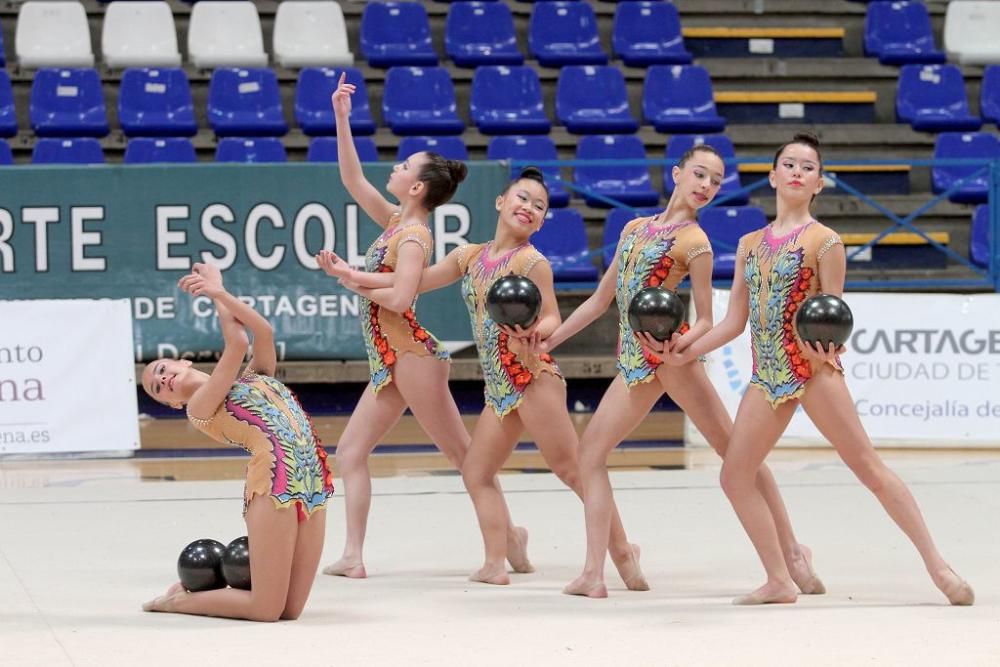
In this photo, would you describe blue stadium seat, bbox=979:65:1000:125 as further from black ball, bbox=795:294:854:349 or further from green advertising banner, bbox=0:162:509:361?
black ball, bbox=795:294:854:349

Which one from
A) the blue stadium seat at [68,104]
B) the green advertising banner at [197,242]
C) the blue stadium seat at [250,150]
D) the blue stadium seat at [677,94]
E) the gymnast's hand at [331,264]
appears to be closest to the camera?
the gymnast's hand at [331,264]

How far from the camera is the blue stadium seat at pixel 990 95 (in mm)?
13500

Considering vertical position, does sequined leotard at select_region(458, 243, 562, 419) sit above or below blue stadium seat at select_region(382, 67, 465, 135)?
below

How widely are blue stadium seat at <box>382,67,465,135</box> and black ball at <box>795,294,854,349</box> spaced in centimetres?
792

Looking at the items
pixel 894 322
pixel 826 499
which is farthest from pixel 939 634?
pixel 894 322

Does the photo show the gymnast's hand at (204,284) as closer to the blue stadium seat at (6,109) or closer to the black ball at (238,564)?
the black ball at (238,564)

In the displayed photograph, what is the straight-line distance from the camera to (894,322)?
953cm

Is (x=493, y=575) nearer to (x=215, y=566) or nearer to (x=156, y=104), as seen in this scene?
(x=215, y=566)

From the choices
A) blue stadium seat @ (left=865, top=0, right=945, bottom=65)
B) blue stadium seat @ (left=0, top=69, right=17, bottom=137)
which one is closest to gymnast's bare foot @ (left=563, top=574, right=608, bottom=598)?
blue stadium seat @ (left=0, top=69, right=17, bottom=137)

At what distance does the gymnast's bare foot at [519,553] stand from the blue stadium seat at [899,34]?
9.43 metres

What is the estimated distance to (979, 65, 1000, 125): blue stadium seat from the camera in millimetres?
13500

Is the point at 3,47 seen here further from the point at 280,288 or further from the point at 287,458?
the point at 287,458

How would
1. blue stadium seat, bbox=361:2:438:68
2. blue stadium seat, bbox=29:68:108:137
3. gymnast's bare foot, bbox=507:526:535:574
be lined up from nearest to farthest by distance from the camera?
gymnast's bare foot, bbox=507:526:535:574 → blue stadium seat, bbox=29:68:108:137 → blue stadium seat, bbox=361:2:438:68

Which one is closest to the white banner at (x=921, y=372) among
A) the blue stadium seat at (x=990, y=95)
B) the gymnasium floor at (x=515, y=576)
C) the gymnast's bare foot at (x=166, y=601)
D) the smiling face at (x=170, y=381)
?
the gymnasium floor at (x=515, y=576)
